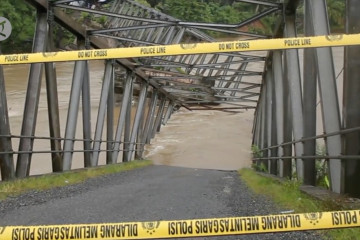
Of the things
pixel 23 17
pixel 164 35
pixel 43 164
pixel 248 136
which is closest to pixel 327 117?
pixel 164 35

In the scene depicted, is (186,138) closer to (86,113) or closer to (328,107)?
(86,113)

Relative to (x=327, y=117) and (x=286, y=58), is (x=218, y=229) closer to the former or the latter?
(x=327, y=117)

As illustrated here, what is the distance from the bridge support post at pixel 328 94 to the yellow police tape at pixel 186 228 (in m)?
2.59

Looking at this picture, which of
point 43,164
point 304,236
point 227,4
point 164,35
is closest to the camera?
point 304,236

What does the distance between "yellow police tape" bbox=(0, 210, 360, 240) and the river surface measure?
1980 cm

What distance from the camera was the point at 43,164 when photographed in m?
23.5

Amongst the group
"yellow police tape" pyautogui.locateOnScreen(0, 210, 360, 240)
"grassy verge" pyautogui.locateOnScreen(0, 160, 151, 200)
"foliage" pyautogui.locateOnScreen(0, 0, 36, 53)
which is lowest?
"grassy verge" pyautogui.locateOnScreen(0, 160, 151, 200)

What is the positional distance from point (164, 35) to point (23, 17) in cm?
3363

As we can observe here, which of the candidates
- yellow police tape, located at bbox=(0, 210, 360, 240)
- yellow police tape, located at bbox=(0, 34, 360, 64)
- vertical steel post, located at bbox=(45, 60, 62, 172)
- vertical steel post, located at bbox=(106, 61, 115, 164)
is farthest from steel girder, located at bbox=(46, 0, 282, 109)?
yellow police tape, located at bbox=(0, 210, 360, 240)

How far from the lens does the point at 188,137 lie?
1185 inches

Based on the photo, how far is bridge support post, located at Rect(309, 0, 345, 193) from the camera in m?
5.18

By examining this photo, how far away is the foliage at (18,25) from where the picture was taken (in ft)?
143

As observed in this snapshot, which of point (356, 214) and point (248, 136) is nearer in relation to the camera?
point (356, 214)

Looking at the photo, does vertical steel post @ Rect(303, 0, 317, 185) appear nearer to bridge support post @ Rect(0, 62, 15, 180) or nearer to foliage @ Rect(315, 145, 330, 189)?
foliage @ Rect(315, 145, 330, 189)
